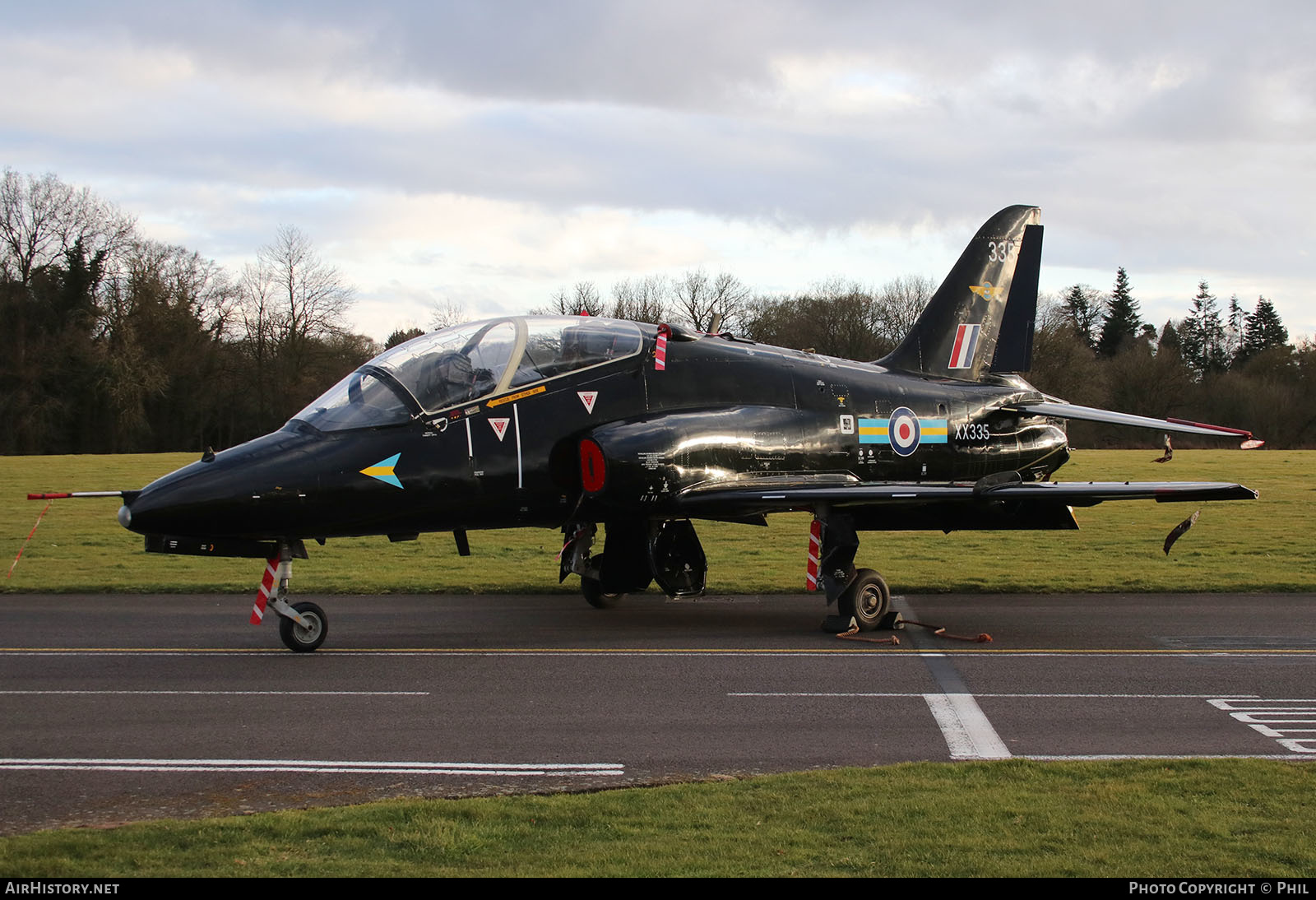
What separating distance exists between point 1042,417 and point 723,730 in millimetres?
10092

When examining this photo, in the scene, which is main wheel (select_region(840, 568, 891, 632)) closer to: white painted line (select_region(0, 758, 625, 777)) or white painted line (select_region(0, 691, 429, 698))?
white painted line (select_region(0, 691, 429, 698))

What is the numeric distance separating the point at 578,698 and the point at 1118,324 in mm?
105823

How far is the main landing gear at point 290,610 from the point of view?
11812mm

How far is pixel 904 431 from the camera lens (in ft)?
51.1

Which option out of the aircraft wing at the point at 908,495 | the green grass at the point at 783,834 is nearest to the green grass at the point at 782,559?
the aircraft wing at the point at 908,495

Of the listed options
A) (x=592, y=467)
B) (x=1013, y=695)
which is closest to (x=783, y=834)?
(x=1013, y=695)

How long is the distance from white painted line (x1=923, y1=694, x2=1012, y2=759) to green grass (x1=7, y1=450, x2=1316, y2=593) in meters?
7.28

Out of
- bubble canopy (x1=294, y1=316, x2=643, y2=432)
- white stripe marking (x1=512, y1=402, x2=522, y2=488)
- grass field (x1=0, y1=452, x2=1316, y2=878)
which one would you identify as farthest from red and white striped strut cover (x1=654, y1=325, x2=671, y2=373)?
grass field (x1=0, y1=452, x2=1316, y2=878)

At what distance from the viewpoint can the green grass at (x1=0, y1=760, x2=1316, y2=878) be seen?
5.67 meters

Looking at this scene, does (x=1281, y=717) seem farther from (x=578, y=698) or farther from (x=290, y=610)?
(x=290, y=610)

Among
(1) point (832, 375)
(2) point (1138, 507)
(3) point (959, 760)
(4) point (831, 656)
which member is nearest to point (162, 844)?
(3) point (959, 760)

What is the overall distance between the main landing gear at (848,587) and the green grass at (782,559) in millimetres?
3573

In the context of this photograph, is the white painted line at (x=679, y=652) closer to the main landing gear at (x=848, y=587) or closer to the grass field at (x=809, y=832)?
the main landing gear at (x=848, y=587)

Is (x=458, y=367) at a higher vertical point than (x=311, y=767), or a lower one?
higher
